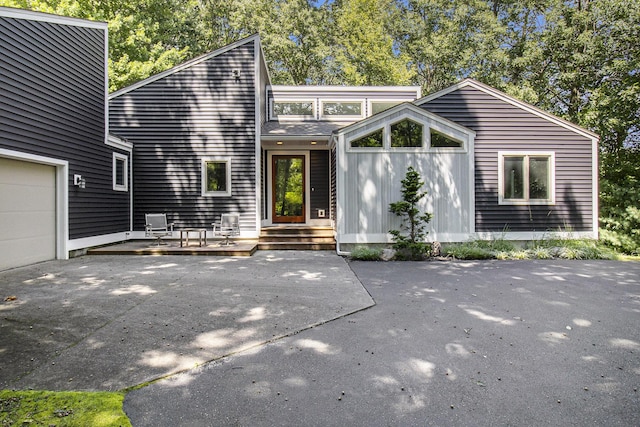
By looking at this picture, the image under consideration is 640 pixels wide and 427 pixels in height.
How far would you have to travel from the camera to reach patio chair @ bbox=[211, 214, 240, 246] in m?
9.46

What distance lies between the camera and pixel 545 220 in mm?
9164

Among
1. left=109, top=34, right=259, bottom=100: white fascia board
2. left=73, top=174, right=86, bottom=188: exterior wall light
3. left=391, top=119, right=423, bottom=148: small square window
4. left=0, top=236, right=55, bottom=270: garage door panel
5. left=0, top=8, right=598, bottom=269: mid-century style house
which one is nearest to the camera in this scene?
left=0, top=236, right=55, bottom=270: garage door panel

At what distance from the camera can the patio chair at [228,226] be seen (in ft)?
31.0

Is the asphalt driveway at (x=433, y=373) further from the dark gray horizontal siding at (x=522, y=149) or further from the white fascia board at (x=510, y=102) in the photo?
the white fascia board at (x=510, y=102)

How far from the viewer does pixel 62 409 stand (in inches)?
83.7

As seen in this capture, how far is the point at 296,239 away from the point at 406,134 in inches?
155

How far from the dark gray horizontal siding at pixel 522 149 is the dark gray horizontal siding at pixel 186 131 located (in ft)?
17.2

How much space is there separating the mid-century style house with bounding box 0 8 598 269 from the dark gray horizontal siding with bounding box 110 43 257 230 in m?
0.03

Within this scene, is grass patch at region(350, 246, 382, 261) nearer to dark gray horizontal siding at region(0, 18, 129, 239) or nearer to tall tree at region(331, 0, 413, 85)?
dark gray horizontal siding at region(0, 18, 129, 239)

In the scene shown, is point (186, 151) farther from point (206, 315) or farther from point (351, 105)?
point (206, 315)

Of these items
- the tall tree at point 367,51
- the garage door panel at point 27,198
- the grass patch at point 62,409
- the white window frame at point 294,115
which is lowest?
the grass patch at point 62,409

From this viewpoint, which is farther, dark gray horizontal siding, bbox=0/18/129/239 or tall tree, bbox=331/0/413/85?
tall tree, bbox=331/0/413/85

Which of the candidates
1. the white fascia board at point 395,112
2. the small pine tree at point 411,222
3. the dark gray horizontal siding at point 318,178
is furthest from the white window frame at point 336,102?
the small pine tree at point 411,222

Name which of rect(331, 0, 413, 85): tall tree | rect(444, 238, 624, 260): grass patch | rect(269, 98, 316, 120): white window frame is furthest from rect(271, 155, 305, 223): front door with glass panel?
rect(331, 0, 413, 85): tall tree
